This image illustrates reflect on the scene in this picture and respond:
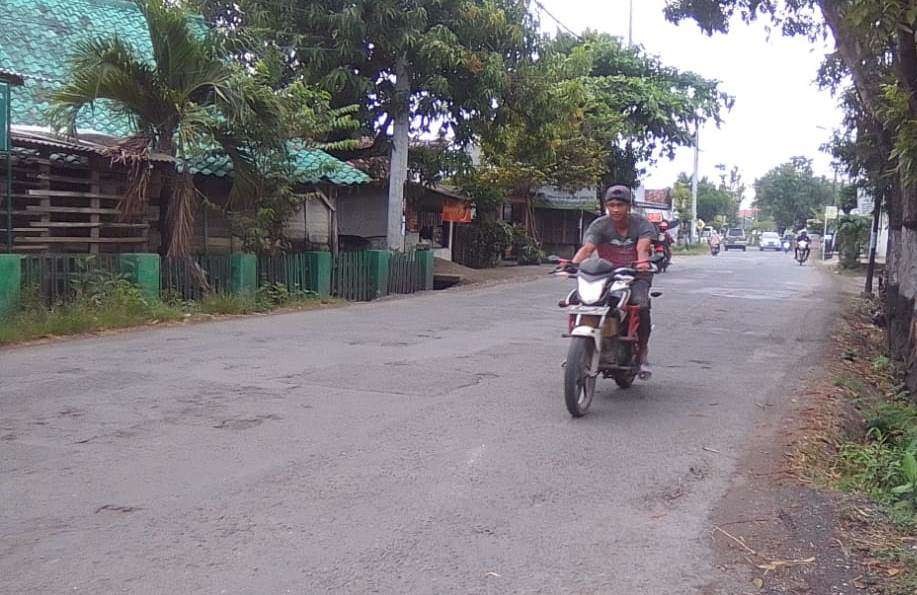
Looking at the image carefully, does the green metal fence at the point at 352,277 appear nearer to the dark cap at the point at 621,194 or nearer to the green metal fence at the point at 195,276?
the green metal fence at the point at 195,276

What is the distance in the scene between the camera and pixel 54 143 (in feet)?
38.9

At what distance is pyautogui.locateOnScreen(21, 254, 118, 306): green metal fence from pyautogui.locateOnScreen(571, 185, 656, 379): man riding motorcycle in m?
6.94

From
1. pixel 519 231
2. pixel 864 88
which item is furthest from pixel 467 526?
pixel 519 231

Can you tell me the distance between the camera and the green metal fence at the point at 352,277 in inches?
621

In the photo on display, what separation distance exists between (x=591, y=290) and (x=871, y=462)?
2.11m

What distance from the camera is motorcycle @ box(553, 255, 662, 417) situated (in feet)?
19.9

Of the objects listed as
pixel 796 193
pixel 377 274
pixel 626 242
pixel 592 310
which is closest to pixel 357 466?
Result: pixel 592 310

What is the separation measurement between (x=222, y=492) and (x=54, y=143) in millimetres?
9133

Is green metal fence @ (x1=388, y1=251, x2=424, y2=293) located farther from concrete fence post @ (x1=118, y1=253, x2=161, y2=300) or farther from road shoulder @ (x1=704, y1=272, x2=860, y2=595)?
road shoulder @ (x1=704, y1=272, x2=860, y2=595)

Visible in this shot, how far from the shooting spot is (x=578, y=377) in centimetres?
605

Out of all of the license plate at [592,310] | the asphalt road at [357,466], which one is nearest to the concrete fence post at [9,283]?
the asphalt road at [357,466]

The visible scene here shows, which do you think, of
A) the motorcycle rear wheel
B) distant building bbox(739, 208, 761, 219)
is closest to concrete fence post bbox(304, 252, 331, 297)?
the motorcycle rear wheel

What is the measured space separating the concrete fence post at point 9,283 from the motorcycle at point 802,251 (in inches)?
1358

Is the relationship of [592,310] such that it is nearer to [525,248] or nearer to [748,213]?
[525,248]
